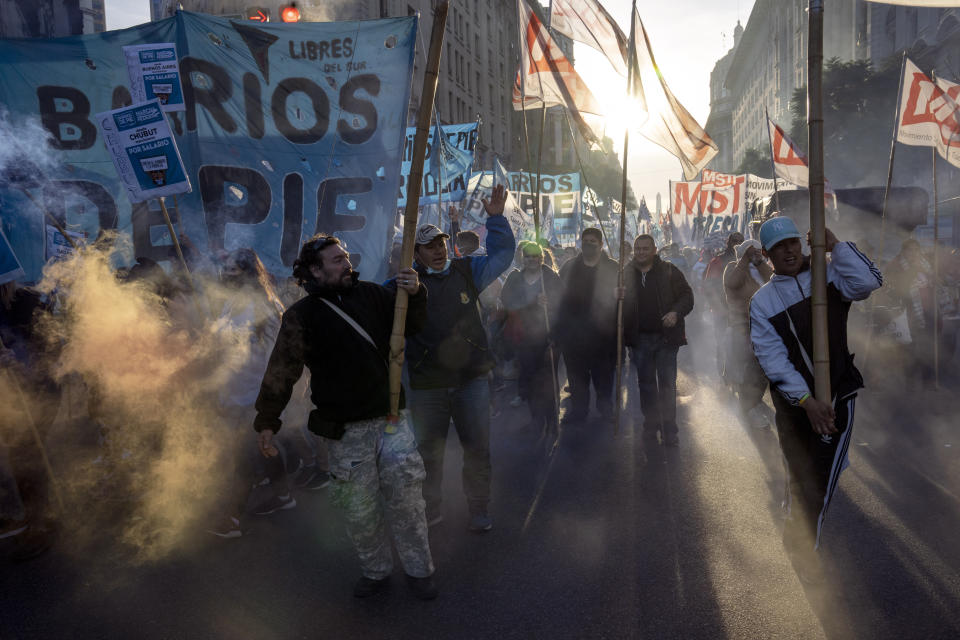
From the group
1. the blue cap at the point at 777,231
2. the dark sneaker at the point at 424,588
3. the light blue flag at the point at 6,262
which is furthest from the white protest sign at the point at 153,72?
the blue cap at the point at 777,231

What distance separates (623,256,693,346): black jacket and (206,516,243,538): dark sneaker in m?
3.71

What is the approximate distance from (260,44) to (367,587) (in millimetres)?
5193

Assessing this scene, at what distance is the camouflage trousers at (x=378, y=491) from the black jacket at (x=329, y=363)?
0.13 metres

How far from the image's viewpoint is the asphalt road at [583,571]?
3.20m

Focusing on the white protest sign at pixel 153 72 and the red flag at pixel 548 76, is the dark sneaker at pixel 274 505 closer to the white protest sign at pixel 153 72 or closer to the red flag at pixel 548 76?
the white protest sign at pixel 153 72

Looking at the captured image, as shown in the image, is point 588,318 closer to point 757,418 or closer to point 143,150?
point 757,418

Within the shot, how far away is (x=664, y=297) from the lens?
244 inches

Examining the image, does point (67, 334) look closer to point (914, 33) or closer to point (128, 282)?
point (128, 282)

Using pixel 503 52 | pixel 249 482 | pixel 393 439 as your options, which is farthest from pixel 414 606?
pixel 503 52

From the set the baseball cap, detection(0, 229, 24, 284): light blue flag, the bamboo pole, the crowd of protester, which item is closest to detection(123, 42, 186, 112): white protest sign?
the crowd of protester

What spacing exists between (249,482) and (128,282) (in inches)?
67.4

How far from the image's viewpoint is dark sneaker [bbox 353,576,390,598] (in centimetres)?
354

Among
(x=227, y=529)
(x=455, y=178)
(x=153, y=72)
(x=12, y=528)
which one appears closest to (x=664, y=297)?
(x=227, y=529)

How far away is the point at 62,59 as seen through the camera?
6406 millimetres
